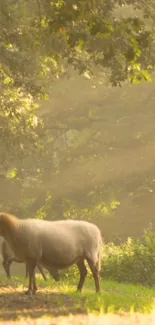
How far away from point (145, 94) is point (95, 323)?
3469cm

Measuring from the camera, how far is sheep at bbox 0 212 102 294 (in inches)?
442

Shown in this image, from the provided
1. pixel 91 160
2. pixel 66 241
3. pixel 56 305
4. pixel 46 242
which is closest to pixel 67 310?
pixel 56 305

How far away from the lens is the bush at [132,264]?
20234 millimetres

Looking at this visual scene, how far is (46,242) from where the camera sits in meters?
11.4

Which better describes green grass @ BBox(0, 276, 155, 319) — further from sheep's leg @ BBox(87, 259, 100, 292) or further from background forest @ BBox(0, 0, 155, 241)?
background forest @ BBox(0, 0, 155, 241)

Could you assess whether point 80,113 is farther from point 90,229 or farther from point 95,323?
point 95,323

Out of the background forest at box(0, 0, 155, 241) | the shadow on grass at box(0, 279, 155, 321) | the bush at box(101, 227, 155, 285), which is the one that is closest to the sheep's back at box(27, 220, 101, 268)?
the shadow on grass at box(0, 279, 155, 321)

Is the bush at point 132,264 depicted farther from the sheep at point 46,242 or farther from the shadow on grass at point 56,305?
the shadow on grass at point 56,305

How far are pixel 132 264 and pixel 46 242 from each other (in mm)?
9815

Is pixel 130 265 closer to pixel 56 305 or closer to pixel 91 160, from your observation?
pixel 56 305

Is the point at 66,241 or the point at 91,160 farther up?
the point at 91,160

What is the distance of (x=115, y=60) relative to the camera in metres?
13.1

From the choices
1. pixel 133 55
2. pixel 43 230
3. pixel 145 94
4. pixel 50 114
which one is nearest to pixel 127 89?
pixel 145 94

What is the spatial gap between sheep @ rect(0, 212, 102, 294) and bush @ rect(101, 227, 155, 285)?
8374mm
